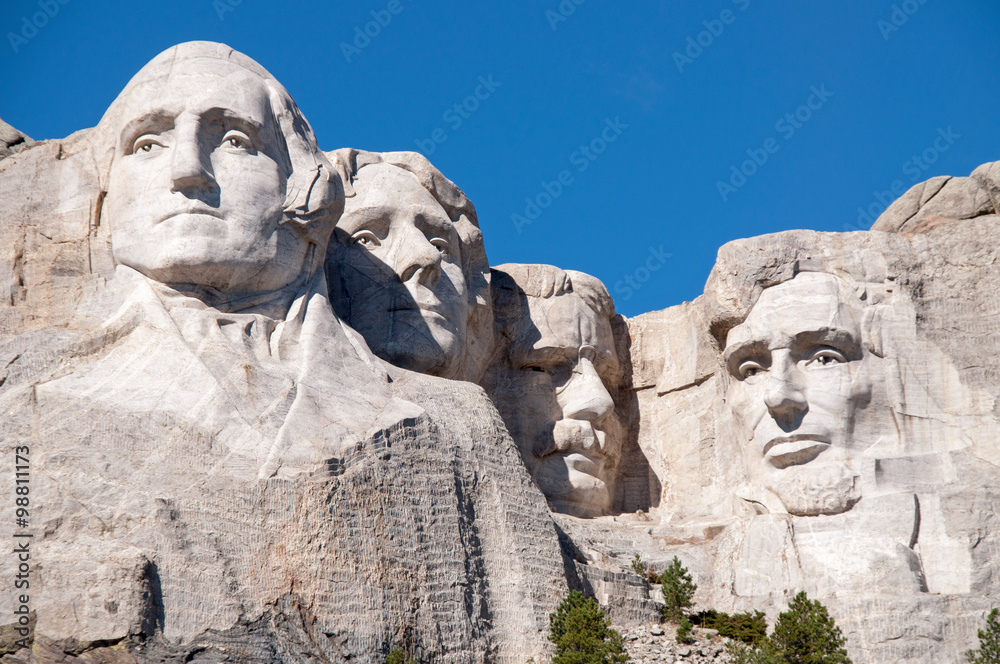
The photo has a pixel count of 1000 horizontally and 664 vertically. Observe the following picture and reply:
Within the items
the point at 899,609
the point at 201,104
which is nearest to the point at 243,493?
the point at 201,104

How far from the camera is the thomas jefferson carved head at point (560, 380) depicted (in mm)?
16312

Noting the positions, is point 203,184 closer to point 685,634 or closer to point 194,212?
point 194,212

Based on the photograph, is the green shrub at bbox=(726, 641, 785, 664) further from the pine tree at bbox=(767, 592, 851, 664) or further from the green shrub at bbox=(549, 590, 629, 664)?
the green shrub at bbox=(549, 590, 629, 664)

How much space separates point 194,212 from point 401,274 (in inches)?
105

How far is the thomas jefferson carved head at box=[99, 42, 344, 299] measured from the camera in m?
13.2

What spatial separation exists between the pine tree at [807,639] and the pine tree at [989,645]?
1122mm

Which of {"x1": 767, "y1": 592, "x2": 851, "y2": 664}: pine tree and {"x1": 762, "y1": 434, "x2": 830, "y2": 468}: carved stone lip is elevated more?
{"x1": 762, "y1": 434, "x2": 830, "y2": 468}: carved stone lip

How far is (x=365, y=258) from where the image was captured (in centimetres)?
1552

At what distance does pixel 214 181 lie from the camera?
43.8 ft

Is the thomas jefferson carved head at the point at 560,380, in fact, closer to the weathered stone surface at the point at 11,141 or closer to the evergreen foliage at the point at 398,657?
the evergreen foliage at the point at 398,657

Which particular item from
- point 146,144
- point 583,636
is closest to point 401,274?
point 146,144

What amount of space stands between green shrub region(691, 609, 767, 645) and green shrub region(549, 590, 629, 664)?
143 centimetres

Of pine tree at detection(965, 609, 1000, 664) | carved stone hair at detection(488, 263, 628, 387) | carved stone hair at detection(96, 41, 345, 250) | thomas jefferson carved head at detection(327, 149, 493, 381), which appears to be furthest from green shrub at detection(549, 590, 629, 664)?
carved stone hair at detection(488, 263, 628, 387)

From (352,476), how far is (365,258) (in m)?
3.64
